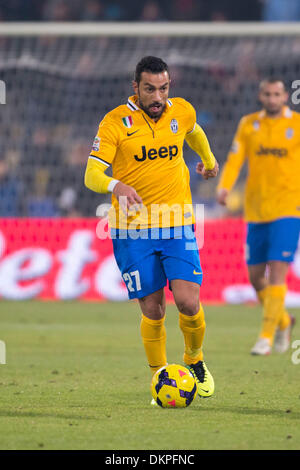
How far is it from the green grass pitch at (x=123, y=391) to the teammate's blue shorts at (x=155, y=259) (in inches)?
31.5

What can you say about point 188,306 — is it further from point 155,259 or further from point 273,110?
point 273,110

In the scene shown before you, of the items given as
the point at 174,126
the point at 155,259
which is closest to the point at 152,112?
the point at 174,126

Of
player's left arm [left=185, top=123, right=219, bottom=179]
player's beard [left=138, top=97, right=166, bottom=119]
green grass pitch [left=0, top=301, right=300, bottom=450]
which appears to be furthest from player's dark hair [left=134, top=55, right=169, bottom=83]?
green grass pitch [left=0, top=301, right=300, bottom=450]

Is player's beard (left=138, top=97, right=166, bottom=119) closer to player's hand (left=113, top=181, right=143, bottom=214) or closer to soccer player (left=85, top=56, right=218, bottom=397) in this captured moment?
soccer player (left=85, top=56, right=218, bottom=397)

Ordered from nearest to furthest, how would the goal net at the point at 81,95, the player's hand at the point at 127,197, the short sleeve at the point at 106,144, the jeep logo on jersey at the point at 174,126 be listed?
the player's hand at the point at 127,197 → the short sleeve at the point at 106,144 → the jeep logo on jersey at the point at 174,126 → the goal net at the point at 81,95

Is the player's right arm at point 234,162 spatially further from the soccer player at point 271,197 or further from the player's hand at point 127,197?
the player's hand at point 127,197

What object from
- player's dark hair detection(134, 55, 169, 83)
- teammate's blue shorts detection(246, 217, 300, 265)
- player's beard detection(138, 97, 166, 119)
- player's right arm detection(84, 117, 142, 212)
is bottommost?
teammate's blue shorts detection(246, 217, 300, 265)

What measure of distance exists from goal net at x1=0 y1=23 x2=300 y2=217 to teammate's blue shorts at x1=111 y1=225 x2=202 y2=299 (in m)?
8.52

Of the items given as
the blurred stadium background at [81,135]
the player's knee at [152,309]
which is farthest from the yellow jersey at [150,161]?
the blurred stadium background at [81,135]

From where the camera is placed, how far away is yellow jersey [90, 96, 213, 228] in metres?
6.15

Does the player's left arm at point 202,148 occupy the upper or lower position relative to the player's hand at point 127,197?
upper

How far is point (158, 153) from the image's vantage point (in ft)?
20.4

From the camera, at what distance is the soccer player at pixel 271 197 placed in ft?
28.7
